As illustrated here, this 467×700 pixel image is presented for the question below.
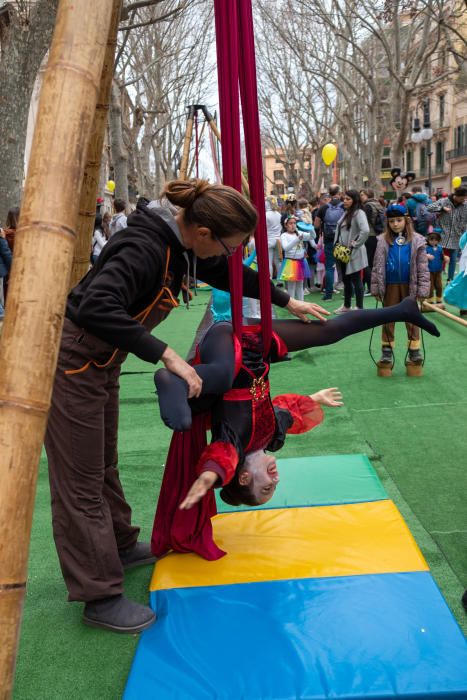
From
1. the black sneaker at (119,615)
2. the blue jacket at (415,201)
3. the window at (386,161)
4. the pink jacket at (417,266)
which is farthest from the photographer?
the window at (386,161)

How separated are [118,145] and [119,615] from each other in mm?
15114

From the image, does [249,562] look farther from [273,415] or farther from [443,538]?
[443,538]

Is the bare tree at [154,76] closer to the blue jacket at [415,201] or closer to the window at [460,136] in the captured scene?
the blue jacket at [415,201]

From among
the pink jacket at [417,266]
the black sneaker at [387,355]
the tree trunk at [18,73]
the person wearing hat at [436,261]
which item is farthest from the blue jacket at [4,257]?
the person wearing hat at [436,261]

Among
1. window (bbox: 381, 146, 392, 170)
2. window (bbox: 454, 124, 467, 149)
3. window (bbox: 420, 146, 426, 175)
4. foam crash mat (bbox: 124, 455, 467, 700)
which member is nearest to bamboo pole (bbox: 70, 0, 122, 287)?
foam crash mat (bbox: 124, 455, 467, 700)

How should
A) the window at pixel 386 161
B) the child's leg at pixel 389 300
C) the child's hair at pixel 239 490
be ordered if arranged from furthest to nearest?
the window at pixel 386 161, the child's leg at pixel 389 300, the child's hair at pixel 239 490

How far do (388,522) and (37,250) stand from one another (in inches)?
99.1

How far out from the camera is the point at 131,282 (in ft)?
7.30

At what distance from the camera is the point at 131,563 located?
3.19 meters

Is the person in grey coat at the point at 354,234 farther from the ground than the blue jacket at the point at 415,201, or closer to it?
closer to it

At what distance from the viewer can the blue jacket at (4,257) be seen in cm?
908

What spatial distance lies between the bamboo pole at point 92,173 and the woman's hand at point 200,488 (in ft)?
3.00

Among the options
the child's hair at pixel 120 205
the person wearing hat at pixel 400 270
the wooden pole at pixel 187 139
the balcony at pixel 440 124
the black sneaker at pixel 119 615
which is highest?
the balcony at pixel 440 124

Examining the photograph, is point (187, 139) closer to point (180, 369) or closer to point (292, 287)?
point (292, 287)
